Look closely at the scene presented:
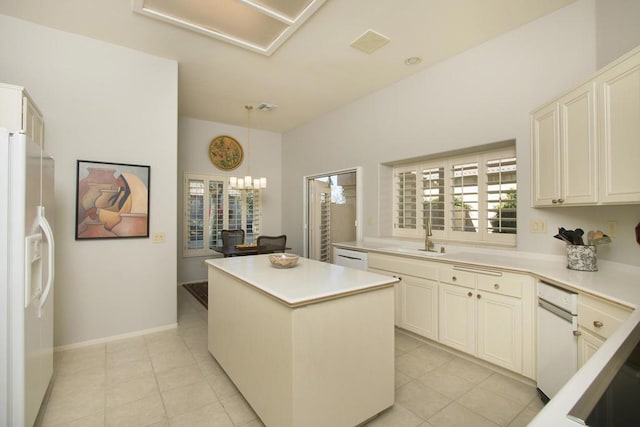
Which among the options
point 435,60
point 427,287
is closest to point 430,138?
point 435,60

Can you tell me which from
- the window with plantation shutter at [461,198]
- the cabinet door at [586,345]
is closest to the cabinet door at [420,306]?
the window with plantation shutter at [461,198]

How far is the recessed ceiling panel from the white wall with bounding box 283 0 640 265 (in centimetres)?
165

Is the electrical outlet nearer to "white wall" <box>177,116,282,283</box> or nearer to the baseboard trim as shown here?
the baseboard trim

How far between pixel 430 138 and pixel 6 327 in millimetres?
3612

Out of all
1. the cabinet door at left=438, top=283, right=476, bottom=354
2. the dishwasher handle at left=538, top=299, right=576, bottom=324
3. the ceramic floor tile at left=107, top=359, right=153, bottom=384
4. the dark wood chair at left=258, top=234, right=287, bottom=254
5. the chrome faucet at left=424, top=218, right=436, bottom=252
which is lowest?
the ceramic floor tile at left=107, top=359, right=153, bottom=384

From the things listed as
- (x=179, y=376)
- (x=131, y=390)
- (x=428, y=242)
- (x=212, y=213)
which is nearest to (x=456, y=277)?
(x=428, y=242)

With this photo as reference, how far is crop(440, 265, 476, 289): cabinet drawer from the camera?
8.20 ft

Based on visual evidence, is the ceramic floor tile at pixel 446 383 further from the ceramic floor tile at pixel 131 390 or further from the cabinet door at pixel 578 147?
the ceramic floor tile at pixel 131 390

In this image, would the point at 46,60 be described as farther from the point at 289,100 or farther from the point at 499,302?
the point at 499,302

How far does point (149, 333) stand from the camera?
3.20 metres

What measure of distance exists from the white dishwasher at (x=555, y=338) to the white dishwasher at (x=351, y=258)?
177cm

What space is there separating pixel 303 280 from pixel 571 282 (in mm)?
1586

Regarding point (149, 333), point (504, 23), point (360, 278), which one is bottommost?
point (149, 333)

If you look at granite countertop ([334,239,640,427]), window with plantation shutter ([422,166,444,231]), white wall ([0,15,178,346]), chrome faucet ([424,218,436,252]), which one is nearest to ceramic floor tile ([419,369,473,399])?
granite countertop ([334,239,640,427])
